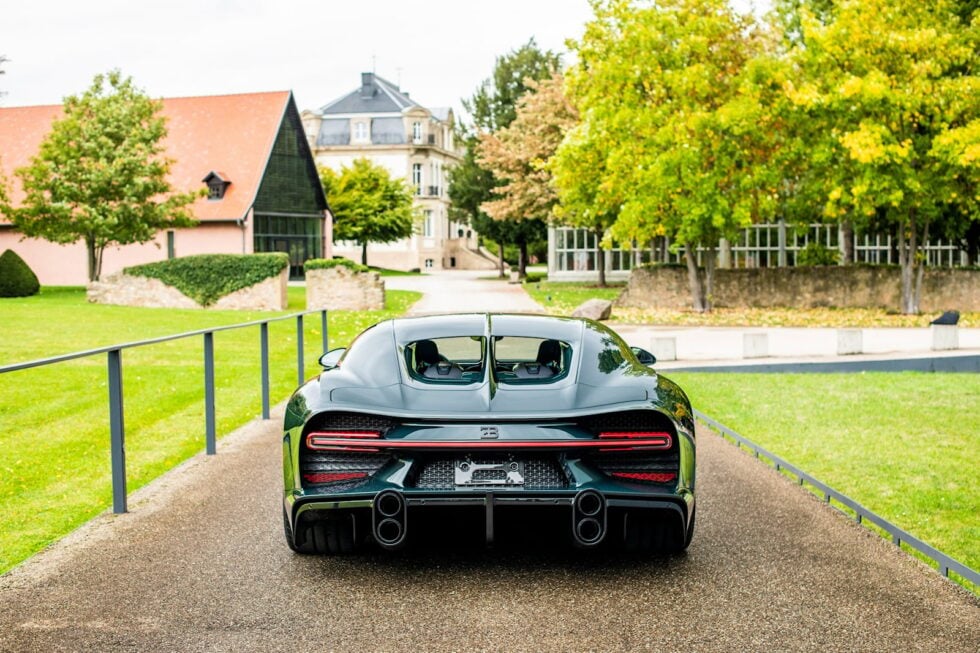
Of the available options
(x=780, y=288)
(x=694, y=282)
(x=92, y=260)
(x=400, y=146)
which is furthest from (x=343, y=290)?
(x=400, y=146)

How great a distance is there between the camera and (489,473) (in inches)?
211

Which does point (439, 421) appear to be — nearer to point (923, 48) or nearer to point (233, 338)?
point (233, 338)

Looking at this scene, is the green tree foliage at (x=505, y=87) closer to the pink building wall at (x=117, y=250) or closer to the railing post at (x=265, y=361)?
the pink building wall at (x=117, y=250)

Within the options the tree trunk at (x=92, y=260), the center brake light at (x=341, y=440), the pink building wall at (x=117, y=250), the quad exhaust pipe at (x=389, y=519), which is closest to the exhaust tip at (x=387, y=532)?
the quad exhaust pipe at (x=389, y=519)

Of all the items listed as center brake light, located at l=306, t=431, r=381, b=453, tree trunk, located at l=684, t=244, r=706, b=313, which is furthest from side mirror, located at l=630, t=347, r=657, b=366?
tree trunk, located at l=684, t=244, r=706, b=313

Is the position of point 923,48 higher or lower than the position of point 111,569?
higher

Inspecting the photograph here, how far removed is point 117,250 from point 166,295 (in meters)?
16.0

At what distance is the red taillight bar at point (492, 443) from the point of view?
5309 mm

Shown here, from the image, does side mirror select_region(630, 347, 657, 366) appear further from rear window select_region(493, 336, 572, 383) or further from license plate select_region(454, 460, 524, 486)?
license plate select_region(454, 460, 524, 486)

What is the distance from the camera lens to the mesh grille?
5.34 m

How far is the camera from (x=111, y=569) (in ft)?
19.4

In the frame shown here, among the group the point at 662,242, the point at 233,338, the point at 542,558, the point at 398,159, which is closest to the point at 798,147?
the point at 662,242

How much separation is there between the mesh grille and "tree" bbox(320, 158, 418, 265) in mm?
63120

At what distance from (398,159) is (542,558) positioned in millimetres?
87058
